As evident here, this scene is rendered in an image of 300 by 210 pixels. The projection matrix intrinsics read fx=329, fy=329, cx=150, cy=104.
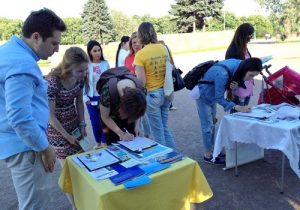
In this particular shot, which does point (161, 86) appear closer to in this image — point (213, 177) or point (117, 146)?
point (213, 177)

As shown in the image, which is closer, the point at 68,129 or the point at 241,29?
the point at 68,129

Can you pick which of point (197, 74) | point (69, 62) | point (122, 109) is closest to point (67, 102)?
point (69, 62)

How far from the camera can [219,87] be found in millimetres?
3533

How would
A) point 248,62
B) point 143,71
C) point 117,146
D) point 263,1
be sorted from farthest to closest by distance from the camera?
point 263,1, point 143,71, point 248,62, point 117,146

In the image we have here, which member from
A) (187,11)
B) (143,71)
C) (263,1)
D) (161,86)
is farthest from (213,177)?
(187,11)

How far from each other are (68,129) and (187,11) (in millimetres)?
32652

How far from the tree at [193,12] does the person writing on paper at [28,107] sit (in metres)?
33.1

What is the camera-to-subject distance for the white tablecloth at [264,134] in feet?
9.56

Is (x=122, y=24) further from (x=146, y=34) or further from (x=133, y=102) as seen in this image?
(x=133, y=102)

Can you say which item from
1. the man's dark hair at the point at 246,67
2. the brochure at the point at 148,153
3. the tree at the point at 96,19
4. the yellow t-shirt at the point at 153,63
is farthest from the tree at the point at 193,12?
the brochure at the point at 148,153

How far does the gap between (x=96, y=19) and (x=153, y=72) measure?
2961 centimetres

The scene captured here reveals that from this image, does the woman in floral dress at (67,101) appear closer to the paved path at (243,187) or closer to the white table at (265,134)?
the paved path at (243,187)

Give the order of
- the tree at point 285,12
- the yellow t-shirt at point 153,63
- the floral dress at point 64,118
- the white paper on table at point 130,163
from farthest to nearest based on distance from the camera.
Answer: the tree at point 285,12 < the yellow t-shirt at point 153,63 < the floral dress at point 64,118 < the white paper on table at point 130,163

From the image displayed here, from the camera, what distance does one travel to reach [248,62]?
11.0ft
